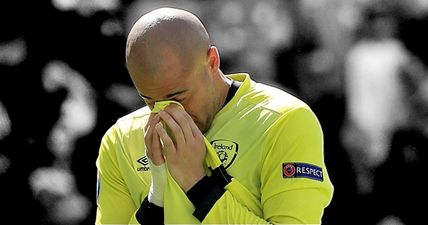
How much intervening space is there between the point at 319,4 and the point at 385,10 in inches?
11.9

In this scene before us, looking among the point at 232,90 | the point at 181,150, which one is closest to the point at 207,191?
the point at 181,150

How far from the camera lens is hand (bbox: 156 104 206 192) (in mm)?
2533

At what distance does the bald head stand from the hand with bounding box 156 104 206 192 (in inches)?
4.8

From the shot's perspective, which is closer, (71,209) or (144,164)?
(144,164)

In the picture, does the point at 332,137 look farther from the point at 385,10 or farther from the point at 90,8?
the point at 90,8

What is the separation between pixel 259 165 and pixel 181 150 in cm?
21

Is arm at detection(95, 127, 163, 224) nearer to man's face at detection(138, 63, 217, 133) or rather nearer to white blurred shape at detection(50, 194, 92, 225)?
man's face at detection(138, 63, 217, 133)

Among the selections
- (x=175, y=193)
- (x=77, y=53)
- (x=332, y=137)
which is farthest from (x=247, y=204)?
(x=77, y=53)

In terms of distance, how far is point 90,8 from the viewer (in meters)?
4.77

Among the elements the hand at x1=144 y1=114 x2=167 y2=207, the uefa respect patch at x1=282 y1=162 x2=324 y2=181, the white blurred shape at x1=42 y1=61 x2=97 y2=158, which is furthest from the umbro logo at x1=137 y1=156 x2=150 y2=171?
the white blurred shape at x1=42 y1=61 x2=97 y2=158

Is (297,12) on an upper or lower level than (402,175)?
upper

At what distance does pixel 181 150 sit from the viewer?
254cm

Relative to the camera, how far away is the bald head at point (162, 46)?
101 inches

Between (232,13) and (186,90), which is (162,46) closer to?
(186,90)
